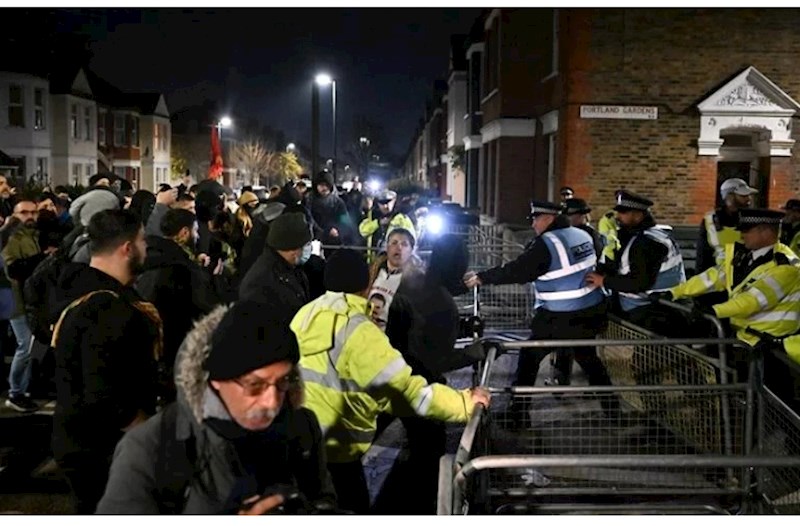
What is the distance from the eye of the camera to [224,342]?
7.88 ft

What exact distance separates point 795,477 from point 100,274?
3520 millimetres

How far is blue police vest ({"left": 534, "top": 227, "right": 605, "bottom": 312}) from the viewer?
6773mm

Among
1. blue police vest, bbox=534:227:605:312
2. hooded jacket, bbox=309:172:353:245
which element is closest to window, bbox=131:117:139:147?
hooded jacket, bbox=309:172:353:245

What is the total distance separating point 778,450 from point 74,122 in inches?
1678

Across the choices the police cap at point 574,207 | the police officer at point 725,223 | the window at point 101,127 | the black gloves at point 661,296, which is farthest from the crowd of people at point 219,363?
the window at point 101,127

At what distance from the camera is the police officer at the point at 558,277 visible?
22.2ft

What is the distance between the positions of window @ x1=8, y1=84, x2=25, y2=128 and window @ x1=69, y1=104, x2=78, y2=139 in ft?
17.6

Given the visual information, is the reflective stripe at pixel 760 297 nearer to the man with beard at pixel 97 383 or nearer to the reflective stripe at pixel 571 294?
the reflective stripe at pixel 571 294

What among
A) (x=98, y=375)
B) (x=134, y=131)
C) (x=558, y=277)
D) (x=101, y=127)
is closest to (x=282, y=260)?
Answer: (x=98, y=375)

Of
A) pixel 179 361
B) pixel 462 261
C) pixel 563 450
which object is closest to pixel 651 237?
pixel 462 261

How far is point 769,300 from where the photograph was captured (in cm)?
580

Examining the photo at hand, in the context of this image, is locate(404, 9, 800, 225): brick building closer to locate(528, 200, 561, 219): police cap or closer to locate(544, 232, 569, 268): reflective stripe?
locate(528, 200, 561, 219): police cap

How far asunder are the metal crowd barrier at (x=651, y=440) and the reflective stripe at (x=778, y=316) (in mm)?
606

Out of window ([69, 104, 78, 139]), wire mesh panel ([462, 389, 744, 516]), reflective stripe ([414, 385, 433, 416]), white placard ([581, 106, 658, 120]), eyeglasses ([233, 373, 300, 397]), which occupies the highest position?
window ([69, 104, 78, 139])
